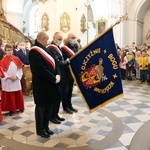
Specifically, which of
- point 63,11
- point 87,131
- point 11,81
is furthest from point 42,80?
point 63,11

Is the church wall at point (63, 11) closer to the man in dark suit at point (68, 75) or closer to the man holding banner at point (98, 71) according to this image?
the man in dark suit at point (68, 75)

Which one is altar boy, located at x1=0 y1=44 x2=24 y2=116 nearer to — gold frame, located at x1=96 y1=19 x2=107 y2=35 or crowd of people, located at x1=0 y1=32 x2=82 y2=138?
crowd of people, located at x1=0 y1=32 x2=82 y2=138

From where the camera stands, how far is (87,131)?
4.62 m

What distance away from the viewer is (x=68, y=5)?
13.1m

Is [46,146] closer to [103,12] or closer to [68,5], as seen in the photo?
[68,5]

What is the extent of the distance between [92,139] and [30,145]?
3.38ft

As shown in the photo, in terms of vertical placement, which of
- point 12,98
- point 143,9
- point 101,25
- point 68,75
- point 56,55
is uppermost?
point 143,9

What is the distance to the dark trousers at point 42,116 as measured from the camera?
4270 millimetres

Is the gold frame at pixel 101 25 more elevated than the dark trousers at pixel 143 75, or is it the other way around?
the gold frame at pixel 101 25

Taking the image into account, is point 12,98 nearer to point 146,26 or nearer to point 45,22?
point 45,22

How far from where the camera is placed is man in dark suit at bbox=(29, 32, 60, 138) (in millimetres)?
4051

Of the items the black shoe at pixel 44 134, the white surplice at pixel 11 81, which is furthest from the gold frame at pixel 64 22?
the black shoe at pixel 44 134

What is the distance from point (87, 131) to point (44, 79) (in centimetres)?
130

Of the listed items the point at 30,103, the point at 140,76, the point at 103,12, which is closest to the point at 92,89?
the point at 30,103
